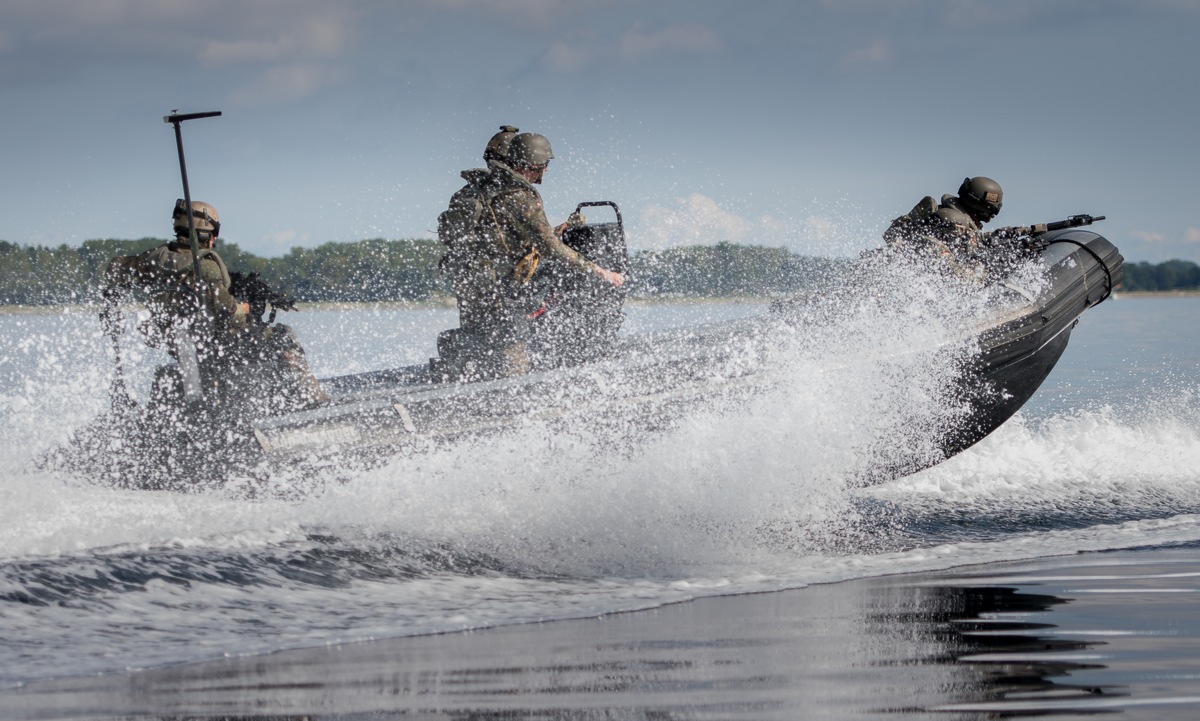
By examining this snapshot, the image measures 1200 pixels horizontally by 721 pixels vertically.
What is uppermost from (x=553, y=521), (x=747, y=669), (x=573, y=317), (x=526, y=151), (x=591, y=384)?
(x=526, y=151)

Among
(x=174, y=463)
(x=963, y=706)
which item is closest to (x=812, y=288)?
(x=174, y=463)

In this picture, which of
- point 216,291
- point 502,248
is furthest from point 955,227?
point 216,291

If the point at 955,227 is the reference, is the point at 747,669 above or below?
below

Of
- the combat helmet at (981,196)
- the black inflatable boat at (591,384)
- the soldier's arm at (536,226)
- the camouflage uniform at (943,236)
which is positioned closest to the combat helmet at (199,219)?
the black inflatable boat at (591,384)

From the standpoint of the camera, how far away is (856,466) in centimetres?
828

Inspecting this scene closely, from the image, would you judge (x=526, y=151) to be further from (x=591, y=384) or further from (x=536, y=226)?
(x=591, y=384)

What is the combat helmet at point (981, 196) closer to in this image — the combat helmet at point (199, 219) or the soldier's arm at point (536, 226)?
the soldier's arm at point (536, 226)

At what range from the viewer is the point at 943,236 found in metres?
8.86

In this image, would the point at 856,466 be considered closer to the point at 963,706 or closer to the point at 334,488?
the point at 334,488

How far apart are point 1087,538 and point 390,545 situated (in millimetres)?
3676

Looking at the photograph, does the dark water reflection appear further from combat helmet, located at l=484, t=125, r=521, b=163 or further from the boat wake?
combat helmet, located at l=484, t=125, r=521, b=163

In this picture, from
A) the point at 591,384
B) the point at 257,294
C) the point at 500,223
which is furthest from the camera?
the point at 500,223

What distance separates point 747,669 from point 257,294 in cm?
383

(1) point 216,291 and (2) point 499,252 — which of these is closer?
(1) point 216,291
